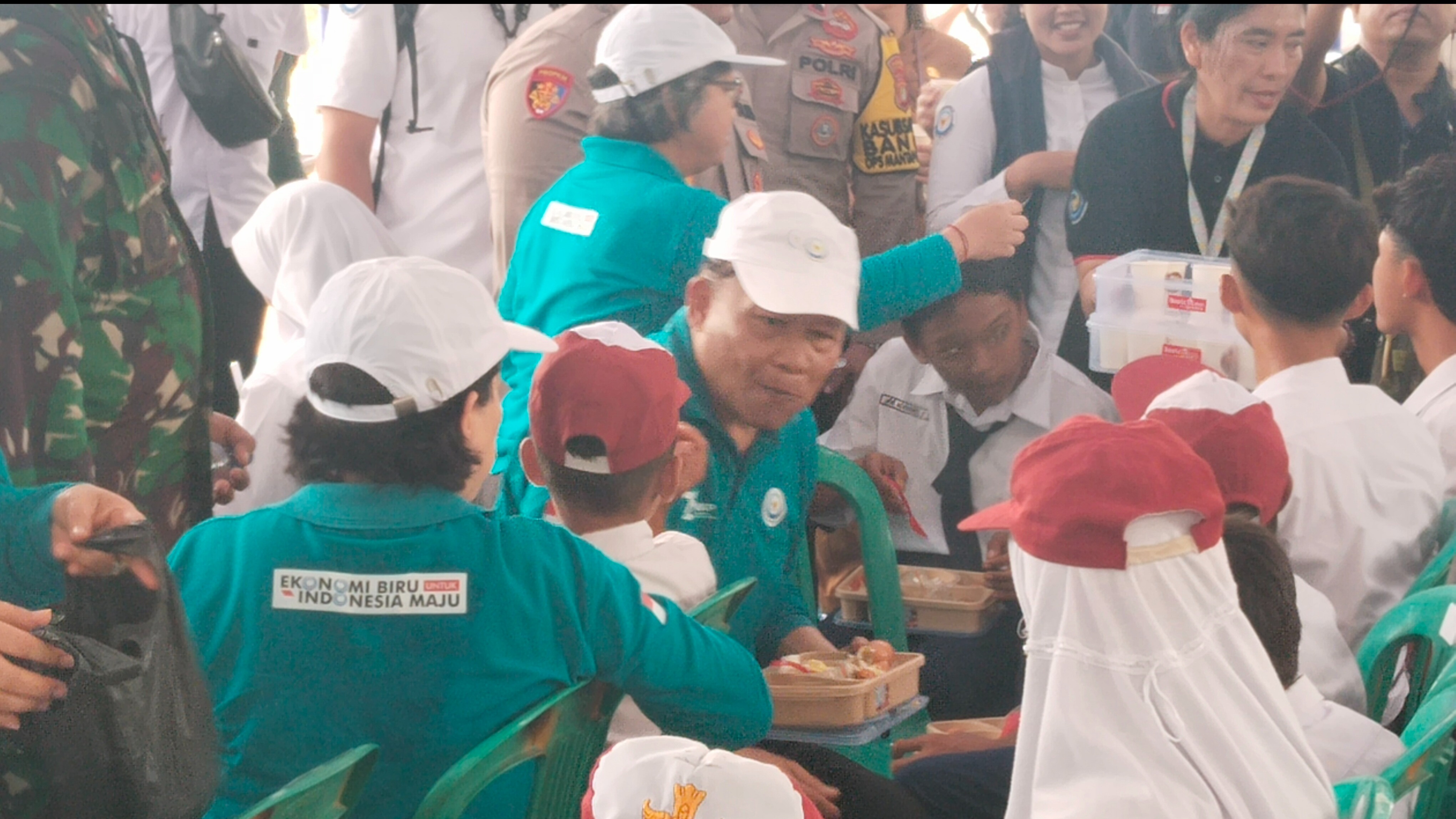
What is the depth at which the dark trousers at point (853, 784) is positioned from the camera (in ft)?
6.17

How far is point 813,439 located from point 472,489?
856mm

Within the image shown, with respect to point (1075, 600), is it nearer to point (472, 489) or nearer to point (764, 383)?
point (472, 489)

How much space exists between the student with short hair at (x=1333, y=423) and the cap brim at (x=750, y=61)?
36.2 inches

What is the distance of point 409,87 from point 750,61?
87 cm

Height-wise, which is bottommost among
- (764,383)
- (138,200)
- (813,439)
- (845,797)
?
(845,797)

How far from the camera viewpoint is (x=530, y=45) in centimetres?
296

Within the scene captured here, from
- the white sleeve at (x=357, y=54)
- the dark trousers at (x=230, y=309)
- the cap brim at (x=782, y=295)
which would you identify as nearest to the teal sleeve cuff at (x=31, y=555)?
the cap brim at (x=782, y=295)

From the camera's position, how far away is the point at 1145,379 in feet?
9.13

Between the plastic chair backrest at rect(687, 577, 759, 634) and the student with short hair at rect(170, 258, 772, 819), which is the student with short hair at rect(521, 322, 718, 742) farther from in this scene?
the student with short hair at rect(170, 258, 772, 819)

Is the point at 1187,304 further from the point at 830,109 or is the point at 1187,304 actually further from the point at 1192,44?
the point at 830,109

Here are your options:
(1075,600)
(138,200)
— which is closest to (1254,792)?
(1075,600)

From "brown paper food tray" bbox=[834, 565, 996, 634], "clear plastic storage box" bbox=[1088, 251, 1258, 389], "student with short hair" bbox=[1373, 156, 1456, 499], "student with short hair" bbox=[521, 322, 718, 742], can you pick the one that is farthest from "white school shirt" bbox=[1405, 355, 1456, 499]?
"student with short hair" bbox=[521, 322, 718, 742]

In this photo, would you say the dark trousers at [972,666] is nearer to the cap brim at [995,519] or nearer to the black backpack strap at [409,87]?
the cap brim at [995,519]

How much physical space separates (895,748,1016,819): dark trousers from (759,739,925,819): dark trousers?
0.20ft
